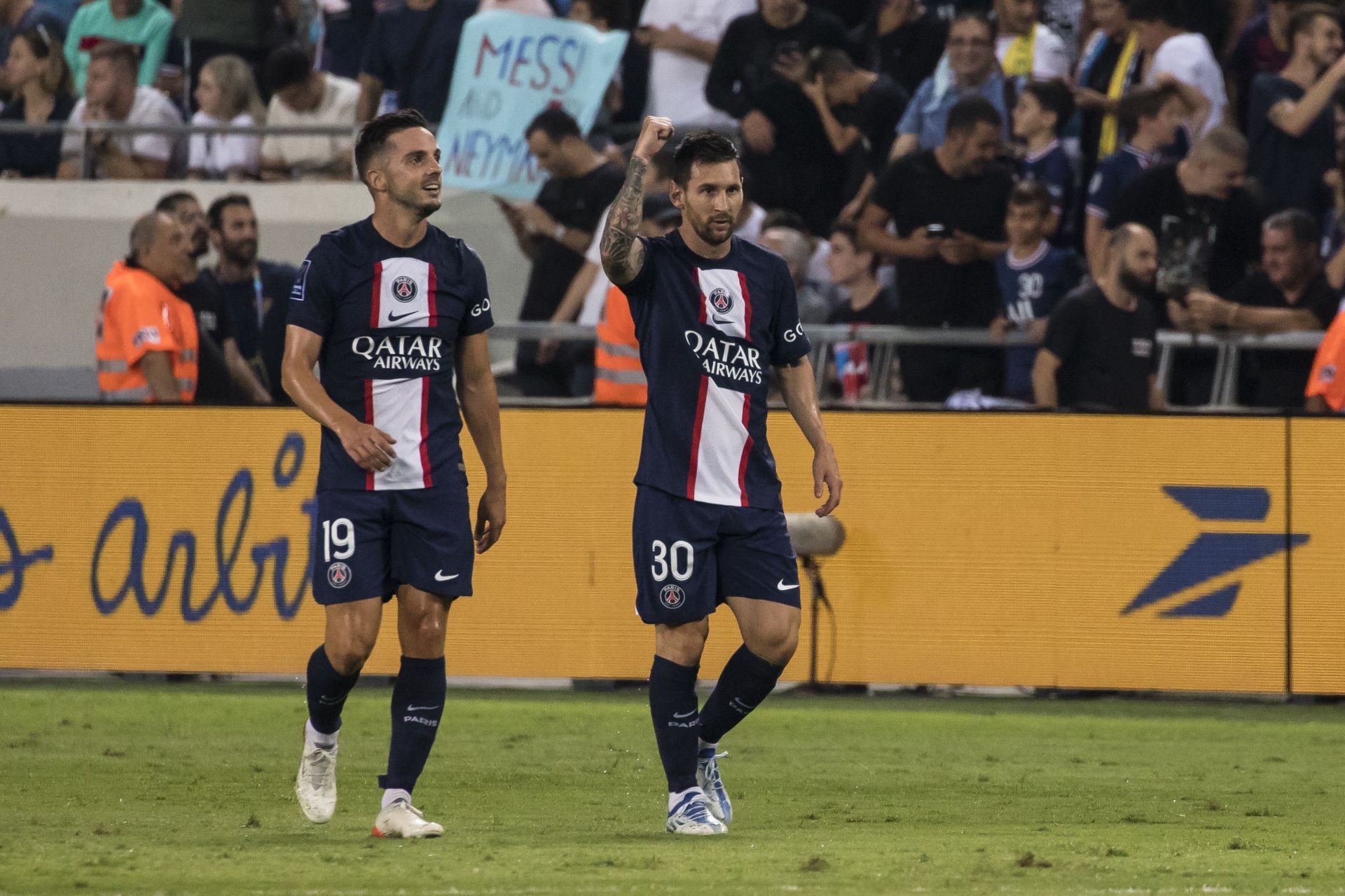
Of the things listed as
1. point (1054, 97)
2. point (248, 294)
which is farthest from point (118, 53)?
point (1054, 97)

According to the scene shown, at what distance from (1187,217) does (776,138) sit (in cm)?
294

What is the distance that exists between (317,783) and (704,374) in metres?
1.85

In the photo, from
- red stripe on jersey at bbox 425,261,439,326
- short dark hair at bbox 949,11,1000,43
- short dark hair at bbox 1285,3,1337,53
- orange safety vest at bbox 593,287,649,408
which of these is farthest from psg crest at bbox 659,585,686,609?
short dark hair at bbox 1285,3,1337,53

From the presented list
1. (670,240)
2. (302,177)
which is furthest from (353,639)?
(302,177)

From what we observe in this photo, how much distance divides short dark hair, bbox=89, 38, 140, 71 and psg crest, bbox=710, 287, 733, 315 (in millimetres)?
9790

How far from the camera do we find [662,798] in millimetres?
7750

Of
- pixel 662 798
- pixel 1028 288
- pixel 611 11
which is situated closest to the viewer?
pixel 662 798

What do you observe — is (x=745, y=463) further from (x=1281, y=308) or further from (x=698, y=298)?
(x=1281, y=308)

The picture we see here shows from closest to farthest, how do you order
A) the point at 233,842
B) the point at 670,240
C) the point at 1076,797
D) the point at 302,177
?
the point at 233,842 → the point at 670,240 → the point at 1076,797 → the point at 302,177

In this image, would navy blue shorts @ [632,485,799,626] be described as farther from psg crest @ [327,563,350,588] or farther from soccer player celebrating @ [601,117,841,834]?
psg crest @ [327,563,350,588]

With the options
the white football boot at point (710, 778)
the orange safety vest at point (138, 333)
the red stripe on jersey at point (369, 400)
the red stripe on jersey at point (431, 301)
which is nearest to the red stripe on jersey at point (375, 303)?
the red stripe on jersey at point (369, 400)

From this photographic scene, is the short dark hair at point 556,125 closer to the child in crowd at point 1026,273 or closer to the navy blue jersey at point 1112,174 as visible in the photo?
the child in crowd at point 1026,273

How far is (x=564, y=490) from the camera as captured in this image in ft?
38.1

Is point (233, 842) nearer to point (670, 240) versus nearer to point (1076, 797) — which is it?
point (670, 240)
